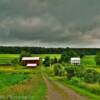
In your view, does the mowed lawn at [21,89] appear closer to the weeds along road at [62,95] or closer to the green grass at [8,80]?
the green grass at [8,80]

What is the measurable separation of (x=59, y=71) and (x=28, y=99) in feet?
251

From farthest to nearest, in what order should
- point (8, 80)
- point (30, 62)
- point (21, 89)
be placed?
A: point (30, 62)
point (8, 80)
point (21, 89)

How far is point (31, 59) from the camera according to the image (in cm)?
17700

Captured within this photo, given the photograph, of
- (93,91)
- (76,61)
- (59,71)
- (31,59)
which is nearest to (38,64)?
(31,59)

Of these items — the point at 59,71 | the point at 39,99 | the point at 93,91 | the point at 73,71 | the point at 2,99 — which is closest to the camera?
the point at 2,99

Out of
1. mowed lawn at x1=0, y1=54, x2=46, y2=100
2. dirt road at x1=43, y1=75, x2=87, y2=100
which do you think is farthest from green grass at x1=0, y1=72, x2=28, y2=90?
dirt road at x1=43, y1=75, x2=87, y2=100

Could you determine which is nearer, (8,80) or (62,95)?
(62,95)

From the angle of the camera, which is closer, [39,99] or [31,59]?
[39,99]

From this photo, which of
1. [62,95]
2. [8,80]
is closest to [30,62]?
[8,80]

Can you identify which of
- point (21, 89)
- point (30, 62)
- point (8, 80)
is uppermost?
point (30, 62)

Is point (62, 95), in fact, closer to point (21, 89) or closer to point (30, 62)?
point (21, 89)

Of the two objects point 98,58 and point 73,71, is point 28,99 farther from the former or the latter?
point 98,58

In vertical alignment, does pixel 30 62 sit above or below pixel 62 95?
above

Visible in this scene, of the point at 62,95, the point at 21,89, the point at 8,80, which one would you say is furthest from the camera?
the point at 8,80
